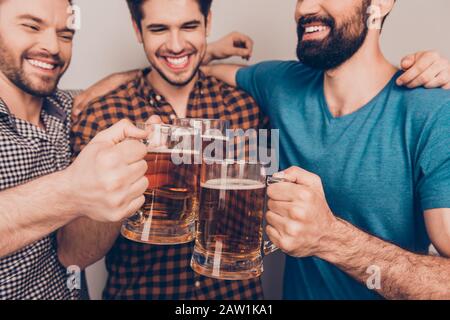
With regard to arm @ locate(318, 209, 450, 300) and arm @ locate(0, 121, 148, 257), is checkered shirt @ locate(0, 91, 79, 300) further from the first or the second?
arm @ locate(318, 209, 450, 300)

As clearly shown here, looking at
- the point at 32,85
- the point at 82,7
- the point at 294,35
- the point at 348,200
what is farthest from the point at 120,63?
the point at 348,200

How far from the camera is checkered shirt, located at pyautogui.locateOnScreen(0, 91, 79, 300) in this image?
31.3 inches

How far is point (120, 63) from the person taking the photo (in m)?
1.15

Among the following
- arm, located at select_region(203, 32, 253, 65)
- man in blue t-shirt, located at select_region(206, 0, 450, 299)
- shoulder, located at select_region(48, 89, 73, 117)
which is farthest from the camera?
arm, located at select_region(203, 32, 253, 65)

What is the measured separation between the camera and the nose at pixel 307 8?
2.90 feet

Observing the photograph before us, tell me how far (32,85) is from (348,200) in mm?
712

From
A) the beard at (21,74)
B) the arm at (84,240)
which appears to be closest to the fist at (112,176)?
the arm at (84,240)

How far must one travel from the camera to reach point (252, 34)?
1.15 meters

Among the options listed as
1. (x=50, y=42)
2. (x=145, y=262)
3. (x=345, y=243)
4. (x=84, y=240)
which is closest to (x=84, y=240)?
(x=84, y=240)

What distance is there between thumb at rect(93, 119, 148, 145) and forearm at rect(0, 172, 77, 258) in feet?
0.27

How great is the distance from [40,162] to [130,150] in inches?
16.3

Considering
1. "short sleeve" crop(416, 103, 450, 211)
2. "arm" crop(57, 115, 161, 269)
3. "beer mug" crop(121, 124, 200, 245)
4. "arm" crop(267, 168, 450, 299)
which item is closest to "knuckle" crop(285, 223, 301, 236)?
"arm" crop(267, 168, 450, 299)

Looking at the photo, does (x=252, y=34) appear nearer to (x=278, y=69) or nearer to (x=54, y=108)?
(x=278, y=69)
